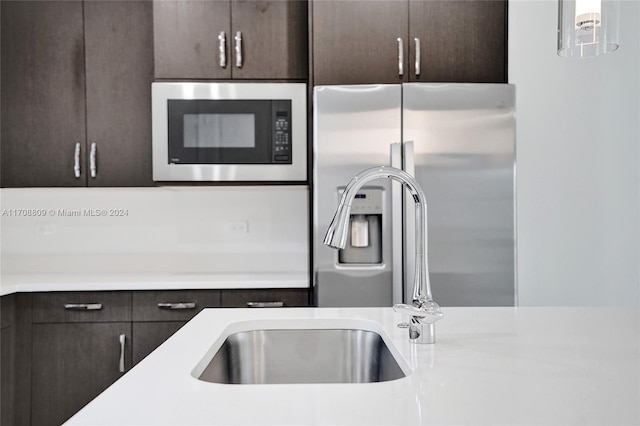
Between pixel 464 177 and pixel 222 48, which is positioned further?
pixel 222 48

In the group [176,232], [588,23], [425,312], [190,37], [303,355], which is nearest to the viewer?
[425,312]

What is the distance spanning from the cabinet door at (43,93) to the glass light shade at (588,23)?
2.40 meters

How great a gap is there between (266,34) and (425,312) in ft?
6.67

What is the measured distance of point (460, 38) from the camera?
2471 millimetres

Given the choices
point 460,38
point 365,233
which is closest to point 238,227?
point 365,233

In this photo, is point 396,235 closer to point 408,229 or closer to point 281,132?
point 408,229

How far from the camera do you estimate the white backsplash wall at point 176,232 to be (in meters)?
2.86

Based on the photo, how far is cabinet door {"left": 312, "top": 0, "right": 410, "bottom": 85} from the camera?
2.47m

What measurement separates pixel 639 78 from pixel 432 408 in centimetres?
226

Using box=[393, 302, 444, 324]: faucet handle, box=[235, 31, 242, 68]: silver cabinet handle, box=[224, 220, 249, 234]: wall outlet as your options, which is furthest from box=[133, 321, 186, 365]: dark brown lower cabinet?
box=[393, 302, 444, 324]: faucet handle

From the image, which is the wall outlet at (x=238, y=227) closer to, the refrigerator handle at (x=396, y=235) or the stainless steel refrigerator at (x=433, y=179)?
the stainless steel refrigerator at (x=433, y=179)

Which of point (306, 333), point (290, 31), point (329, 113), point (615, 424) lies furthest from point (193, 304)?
point (615, 424)

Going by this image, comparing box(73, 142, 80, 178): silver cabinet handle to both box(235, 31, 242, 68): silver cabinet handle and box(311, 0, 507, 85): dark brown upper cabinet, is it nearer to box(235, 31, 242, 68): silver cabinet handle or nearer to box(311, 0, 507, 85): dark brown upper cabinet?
box(235, 31, 242, 68): silver cabinet handle

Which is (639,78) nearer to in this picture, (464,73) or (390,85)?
(464,73)
